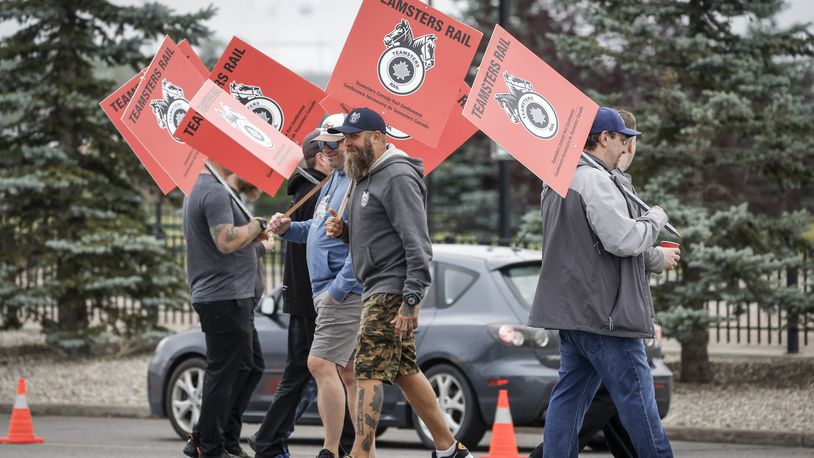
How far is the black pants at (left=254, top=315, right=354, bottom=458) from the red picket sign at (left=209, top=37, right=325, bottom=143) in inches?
46.3

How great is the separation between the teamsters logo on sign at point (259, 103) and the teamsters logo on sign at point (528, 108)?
2189 mm

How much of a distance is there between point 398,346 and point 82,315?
1083cm

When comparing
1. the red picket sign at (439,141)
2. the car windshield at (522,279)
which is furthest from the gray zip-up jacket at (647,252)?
the car windshield at (522,279)

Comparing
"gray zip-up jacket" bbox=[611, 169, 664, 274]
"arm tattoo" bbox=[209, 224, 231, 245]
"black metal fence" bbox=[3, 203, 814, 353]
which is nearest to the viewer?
"gray zip-up jacket" bbox=[611, 169, 664, 274]

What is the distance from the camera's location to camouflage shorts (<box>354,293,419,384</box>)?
24.2 ft

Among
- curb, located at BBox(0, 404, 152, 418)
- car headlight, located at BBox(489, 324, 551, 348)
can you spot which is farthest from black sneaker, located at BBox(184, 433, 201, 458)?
curb, located at BBox(0, 404, 152, 418)

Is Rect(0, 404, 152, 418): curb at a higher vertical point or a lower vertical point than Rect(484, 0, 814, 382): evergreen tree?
lower

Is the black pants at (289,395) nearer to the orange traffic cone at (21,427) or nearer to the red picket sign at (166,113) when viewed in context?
the red picket sign at (166,113)

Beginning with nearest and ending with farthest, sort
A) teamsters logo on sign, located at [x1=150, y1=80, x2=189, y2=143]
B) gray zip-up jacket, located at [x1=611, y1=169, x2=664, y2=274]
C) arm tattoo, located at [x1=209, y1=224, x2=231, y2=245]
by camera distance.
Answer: gray zip-up jacket, located at [x1=611, y1=169, x2=664, y2=274], arm tattoo, located at [x1=209, y1=224, x2=231, y2=245], teamsters logo on sign, located at [x1=150, y1=80, x2=189, y2=143]

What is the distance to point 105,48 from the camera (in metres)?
17.4

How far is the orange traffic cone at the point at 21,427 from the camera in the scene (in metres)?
11.0

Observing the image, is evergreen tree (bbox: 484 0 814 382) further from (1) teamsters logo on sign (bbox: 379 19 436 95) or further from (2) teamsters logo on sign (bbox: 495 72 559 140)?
(2) teamsters logo on sign (bbox: 495 72 559 140)

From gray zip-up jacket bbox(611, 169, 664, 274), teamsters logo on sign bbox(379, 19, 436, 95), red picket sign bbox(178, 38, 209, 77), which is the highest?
red picket sign bbox(178, 38, 209, 77)

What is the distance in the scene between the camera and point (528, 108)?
681cm
